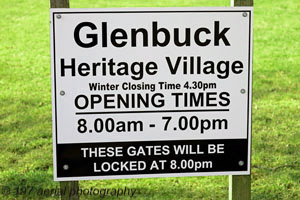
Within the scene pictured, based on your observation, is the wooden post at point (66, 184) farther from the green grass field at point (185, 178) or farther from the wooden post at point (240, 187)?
the green grass field at point (185, 178)

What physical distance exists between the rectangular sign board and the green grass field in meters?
1.66

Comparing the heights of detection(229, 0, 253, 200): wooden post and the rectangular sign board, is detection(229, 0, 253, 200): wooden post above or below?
below

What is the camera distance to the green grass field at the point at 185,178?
4719 mm

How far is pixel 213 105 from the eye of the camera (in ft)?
9.41

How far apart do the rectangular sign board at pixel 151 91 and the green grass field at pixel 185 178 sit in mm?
1661

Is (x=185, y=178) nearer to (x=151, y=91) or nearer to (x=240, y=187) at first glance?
(x=240, y=187)

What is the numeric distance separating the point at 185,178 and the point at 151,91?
7.29ft

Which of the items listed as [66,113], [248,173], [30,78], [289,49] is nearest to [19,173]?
[66,113]

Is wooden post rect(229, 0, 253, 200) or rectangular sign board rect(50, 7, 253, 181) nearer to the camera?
rectangular sign board rect(50, 7, 253, 181)

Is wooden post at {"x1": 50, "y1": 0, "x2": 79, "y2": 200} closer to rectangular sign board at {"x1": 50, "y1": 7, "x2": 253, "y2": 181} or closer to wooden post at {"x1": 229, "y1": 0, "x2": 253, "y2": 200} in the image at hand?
rectangular sign board at {"x1": 50, "y1": 7, "x2": 253, "y2": 181}

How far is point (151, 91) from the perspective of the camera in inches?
112

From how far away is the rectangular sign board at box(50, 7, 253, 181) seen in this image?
9.11 feet

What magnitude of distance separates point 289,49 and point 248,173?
7.08 m

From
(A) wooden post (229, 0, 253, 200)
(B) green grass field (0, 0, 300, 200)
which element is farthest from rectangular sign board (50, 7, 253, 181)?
(B) green grass field (0, 0, 300, 200)
